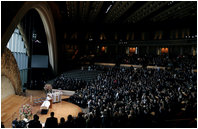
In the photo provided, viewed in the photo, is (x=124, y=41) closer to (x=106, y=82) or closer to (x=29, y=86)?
(x=106, y=82)

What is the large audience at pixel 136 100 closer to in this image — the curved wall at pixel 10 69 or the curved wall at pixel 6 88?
the curved wall at pixel 10 69

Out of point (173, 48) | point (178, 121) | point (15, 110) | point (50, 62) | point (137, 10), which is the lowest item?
point (15, 110)

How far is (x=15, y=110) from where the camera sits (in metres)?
12.6

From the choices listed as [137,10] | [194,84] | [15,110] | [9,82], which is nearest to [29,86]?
[9,82]

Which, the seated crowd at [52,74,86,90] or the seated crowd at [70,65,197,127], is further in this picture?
the seated crowd at [52,74,86,90]

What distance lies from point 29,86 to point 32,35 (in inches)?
270

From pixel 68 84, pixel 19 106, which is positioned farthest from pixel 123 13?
pixel 19 106

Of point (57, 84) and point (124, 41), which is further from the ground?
point (124, 41)

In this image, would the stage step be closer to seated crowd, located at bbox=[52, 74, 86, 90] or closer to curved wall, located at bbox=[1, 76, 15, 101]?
curved wall, located at bbox=[1, 76, 15, 101]

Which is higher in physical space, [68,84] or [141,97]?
[68,84]

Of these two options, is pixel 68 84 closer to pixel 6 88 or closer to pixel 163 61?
pixel 6 88

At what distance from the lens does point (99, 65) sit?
27203mm

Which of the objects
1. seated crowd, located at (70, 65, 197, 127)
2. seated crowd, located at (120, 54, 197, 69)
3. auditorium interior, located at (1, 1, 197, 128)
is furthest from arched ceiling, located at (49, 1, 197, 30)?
seated crowd, located at (70, 65, 197, 127)

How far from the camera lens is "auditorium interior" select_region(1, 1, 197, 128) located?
871cm
